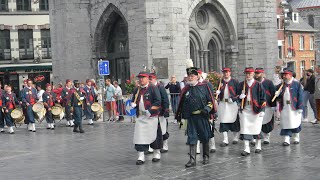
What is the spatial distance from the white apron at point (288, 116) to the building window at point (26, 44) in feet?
123

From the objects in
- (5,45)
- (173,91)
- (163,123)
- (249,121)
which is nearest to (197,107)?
(249,121)

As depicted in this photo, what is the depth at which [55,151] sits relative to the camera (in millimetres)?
14430

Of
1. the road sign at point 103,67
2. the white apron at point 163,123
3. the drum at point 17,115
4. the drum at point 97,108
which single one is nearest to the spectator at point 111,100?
the drum at point 97,108

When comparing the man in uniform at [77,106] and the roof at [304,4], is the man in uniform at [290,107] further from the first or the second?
the roof at [304,4]

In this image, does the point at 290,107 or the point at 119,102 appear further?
the point at 119,102

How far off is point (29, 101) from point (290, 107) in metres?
10.7

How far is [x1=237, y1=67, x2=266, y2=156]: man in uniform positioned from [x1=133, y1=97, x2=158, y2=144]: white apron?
2061mm

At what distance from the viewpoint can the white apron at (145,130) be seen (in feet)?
38.4

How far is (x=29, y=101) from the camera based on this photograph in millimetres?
20719

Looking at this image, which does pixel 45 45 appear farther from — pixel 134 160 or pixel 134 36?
pixel 134 160

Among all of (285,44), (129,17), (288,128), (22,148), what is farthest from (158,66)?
(285,44)

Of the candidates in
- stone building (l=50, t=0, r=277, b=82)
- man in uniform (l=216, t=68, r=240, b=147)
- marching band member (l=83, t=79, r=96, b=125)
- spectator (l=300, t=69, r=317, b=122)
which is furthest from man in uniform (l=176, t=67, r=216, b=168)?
stone building (l=50, t=0, r=277, b=82)

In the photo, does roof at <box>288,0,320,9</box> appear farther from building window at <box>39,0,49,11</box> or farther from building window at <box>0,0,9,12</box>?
building window at <box>0,0,9,12</box>

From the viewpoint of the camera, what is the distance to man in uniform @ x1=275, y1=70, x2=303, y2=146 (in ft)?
44.3
